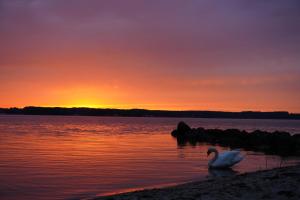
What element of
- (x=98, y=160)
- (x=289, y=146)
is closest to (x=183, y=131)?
(x=289, y=146)

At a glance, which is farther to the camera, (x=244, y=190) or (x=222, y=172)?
(x=222, y=172)

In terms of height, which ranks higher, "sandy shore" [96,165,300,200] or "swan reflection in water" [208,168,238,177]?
"sandy shore" [96,165,300,200]

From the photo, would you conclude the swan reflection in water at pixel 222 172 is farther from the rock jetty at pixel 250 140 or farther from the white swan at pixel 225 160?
the rock jetty at pixel 250 140

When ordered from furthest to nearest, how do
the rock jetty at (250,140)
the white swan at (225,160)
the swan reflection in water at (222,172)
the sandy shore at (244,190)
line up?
the rock jetty at (250,140), the white swan at (225,160), the swan reflection in water at (222,172), the sandy shore at (244,190)

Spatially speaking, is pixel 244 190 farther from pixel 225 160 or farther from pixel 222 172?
pixel 225 160

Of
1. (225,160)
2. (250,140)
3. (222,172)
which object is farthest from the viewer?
(250,140)

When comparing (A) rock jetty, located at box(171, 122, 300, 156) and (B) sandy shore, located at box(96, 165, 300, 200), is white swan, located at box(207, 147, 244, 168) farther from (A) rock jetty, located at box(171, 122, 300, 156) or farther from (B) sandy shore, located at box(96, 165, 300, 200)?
(A) rock jetty, located at box(171, 122, 300, 156)

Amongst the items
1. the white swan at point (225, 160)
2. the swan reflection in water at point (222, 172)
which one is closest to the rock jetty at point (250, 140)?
the white swan at point (225, 160)

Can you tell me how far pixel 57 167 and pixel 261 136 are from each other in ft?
80.7

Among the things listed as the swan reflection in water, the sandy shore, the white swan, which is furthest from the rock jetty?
the sandy shore

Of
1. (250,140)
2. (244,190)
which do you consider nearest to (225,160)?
(244,190)

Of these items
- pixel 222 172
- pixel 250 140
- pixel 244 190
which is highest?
pixel 244 190

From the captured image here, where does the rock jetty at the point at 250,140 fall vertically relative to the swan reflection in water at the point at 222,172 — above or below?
above

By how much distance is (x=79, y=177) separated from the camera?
16.2m
